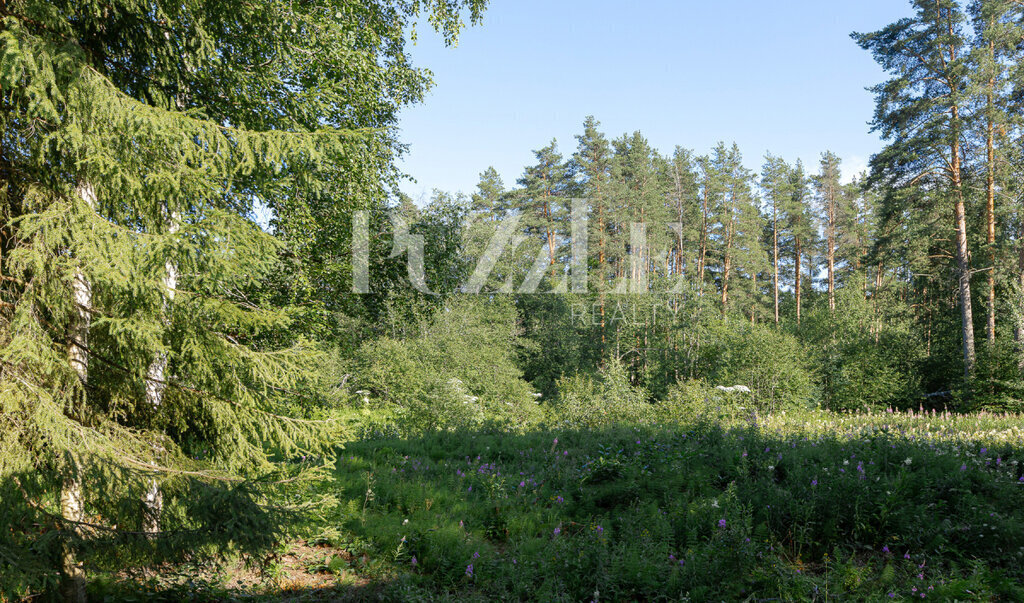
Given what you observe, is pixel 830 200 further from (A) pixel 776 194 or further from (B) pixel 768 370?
(B) pixel 768 370

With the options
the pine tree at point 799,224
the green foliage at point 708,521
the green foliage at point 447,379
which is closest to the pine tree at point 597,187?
the green foliage at point 447,379

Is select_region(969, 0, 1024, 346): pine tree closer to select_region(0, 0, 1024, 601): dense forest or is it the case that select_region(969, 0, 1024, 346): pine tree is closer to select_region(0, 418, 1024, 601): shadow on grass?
select_region(0, 0, 1024, 601): dense forest

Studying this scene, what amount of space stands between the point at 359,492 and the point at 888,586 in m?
4.67

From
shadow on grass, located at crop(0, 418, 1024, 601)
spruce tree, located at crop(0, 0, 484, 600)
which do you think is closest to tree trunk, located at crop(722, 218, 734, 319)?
shadow on grass, located at crop(0, 418, 1024, 601)

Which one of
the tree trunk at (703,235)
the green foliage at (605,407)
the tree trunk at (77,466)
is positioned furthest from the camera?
the tree trunk at (703,235)

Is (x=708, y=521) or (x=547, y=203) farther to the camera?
Result: (x=547, y=203)

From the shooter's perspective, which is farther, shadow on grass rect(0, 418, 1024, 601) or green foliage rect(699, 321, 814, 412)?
green foliage rect(699, 321, 814, 412)

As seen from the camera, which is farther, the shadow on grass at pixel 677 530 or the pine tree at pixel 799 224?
the pine tree at pixel 799 224

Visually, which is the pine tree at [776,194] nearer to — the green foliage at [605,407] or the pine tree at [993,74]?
the pine tree at [993,74]

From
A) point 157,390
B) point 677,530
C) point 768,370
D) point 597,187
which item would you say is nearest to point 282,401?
point 157,390

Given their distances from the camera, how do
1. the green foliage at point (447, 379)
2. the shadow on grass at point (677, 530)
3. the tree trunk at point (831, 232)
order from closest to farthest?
the shadow on grass at point (677, 530), the green foliage at point (447, 379), the tree trunk at point (831, 232)

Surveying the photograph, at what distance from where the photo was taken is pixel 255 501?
Answer: 3.08 m


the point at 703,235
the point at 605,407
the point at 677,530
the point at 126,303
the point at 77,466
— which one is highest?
the point at 703,235

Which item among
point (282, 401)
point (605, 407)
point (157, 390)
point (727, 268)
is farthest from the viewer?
point (727, 268)
